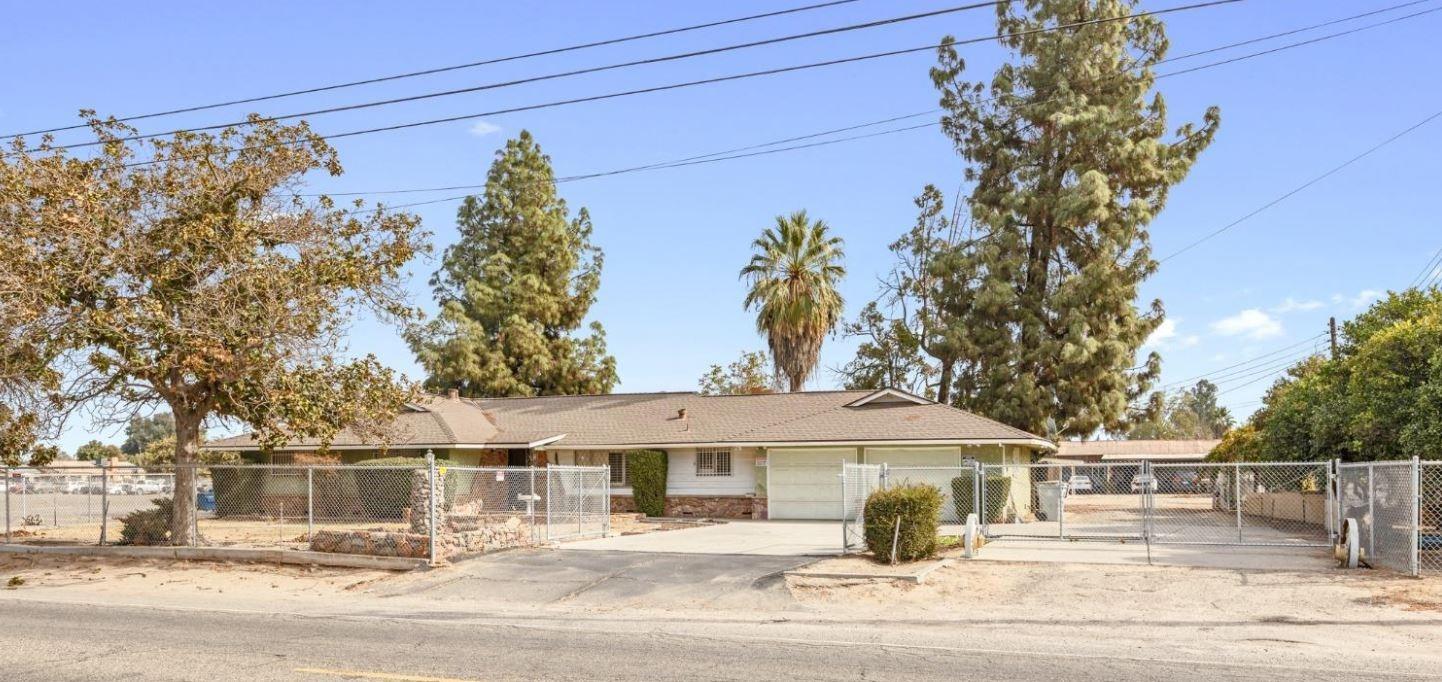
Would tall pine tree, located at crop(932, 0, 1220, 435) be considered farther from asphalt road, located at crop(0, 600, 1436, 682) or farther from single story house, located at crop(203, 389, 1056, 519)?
asphalt road, located at crop(0, 600, 1436, 682)

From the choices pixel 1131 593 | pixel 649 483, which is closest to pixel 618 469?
pixel 649 483

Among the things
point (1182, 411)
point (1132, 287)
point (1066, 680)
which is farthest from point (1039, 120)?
point (1182, 411)

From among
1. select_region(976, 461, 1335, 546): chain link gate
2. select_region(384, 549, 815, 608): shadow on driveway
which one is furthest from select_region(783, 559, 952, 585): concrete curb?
select_region(976, 461, 1335, 546): chain link gate

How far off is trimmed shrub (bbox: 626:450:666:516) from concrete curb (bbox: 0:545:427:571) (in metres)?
15.9

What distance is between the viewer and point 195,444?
73.0 feet

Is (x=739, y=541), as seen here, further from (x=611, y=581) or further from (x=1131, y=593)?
A: (x=1131, y=593)

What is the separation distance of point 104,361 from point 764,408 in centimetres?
2209

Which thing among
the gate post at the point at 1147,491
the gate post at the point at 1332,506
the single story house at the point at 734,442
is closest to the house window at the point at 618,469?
the single story house at the point at 734,442

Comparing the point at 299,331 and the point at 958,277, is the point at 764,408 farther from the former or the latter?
the point at 299,331

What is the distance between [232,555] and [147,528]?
11.2 ft

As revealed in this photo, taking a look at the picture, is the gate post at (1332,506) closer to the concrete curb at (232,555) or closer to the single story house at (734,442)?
the single story house at (734,442)

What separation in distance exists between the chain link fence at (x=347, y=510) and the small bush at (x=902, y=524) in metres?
6.73

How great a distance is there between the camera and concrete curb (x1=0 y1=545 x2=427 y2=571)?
61.8 ft

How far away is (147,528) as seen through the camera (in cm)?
2203
